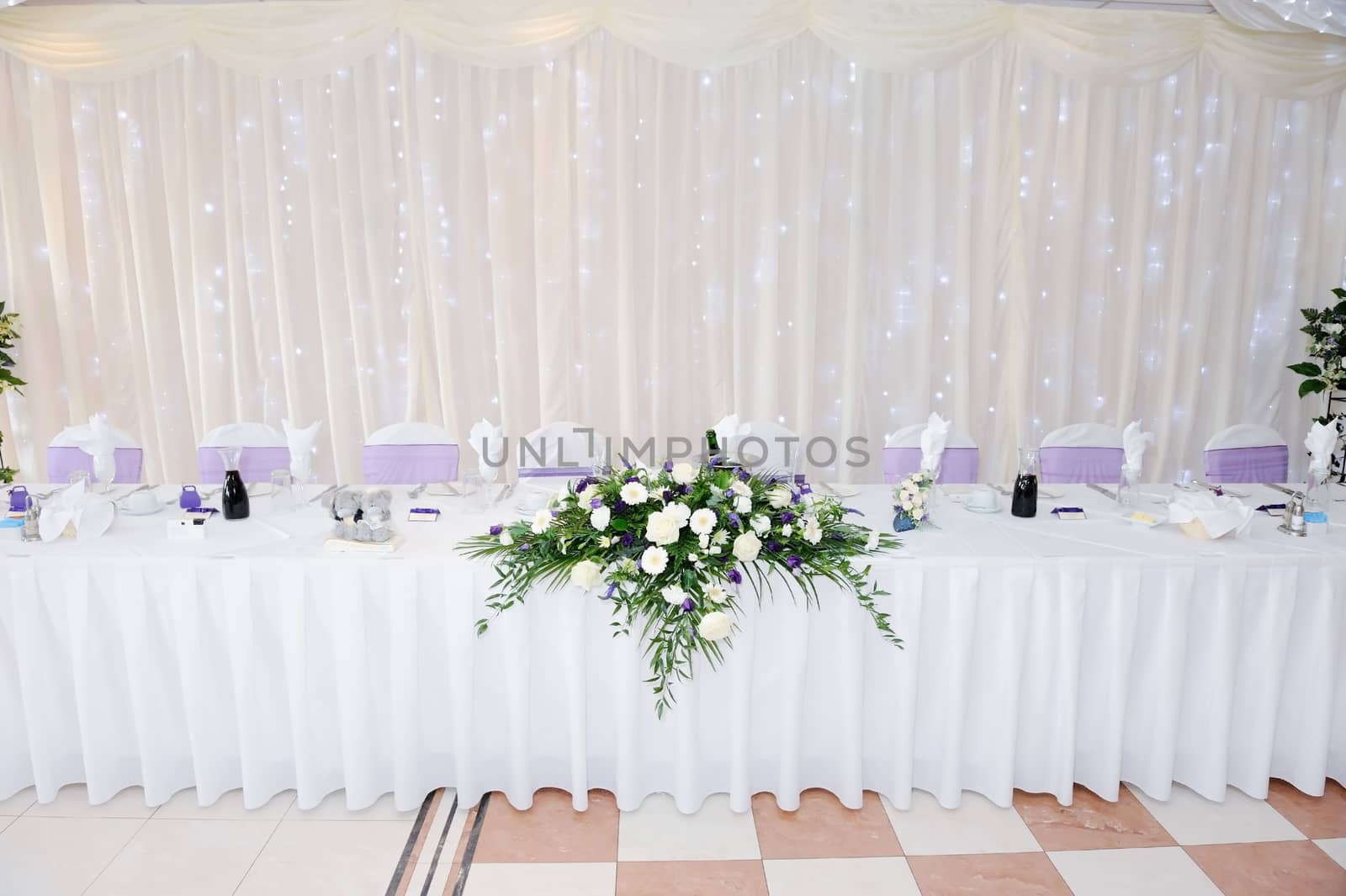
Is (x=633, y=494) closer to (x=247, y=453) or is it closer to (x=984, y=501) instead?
(x=984, y=501)

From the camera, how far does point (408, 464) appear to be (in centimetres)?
305

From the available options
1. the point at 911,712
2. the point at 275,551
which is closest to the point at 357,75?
the point at 275,551

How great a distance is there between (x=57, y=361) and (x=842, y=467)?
433 cm

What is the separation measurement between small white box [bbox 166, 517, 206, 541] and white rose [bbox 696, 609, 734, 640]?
139cm

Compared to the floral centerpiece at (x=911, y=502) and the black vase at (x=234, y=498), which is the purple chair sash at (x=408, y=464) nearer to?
the black vase at (x=234, y=498)

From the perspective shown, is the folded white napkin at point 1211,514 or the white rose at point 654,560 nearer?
the white rose at point 654,560

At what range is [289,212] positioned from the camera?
13.9 ft

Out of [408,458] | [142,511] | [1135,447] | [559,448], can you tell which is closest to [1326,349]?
[1135,447]

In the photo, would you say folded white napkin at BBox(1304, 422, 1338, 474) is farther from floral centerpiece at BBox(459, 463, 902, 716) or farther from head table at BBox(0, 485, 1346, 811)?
floral centerpiece at BBox(459, 463, 902, 716)

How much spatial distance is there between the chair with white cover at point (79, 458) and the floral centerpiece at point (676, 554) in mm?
1768

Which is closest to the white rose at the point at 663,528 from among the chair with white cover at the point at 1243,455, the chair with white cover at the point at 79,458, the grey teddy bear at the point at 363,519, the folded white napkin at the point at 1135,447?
the grey teddy bear at the point at 363,519

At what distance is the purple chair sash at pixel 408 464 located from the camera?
3.05 meters

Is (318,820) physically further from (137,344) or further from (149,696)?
(137,344)

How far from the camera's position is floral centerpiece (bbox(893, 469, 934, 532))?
2211 mm
